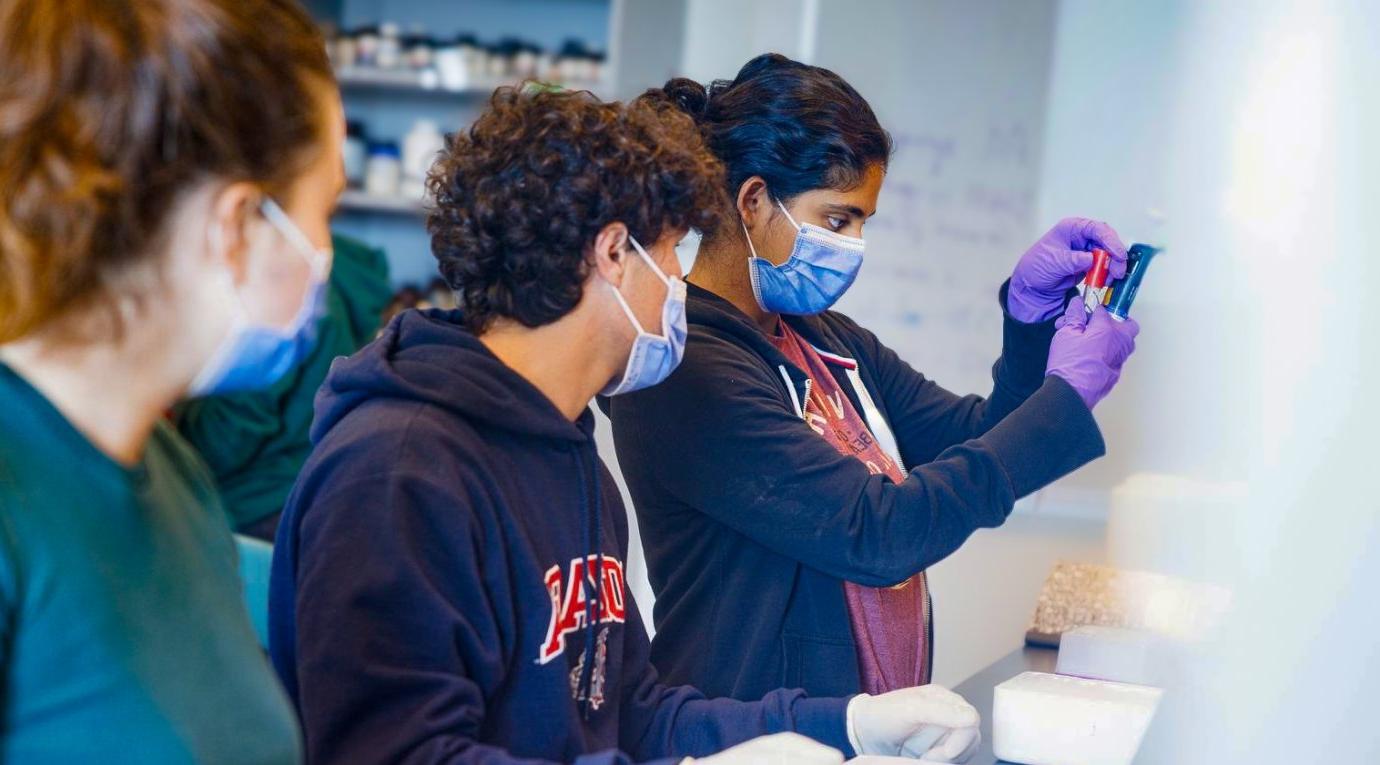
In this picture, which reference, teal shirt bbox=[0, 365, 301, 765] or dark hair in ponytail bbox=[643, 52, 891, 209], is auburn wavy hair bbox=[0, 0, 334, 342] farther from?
dark hair in ponytail bbox=[643, 52, 891, 209]

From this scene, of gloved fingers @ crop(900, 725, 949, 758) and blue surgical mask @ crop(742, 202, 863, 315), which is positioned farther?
blue surgical mask @ crop(742, 202, 863, 315)

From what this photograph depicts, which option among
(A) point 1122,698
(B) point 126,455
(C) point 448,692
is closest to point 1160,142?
(A) point 1122,698

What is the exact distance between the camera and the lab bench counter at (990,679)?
1316mm

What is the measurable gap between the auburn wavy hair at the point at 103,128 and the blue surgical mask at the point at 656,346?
461 millimetres

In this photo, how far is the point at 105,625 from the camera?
681mm

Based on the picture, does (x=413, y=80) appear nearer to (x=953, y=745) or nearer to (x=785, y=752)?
(x=953, y=745)

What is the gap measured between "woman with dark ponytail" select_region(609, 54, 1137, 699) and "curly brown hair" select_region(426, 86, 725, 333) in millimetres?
277

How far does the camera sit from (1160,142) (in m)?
2.32

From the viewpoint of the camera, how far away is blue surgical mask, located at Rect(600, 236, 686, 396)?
3.74 feet

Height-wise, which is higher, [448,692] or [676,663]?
[448,692]

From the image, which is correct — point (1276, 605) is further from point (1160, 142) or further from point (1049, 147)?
point (1049, 147)

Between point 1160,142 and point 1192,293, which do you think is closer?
point 1192,293

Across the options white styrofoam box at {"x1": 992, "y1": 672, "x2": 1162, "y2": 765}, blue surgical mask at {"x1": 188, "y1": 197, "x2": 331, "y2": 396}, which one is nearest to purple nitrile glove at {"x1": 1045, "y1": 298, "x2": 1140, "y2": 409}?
white styrofoam box at {"x1": 992, "y1": 672, "x2": 1162, "y2": 765}

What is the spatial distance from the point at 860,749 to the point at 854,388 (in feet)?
1.53
